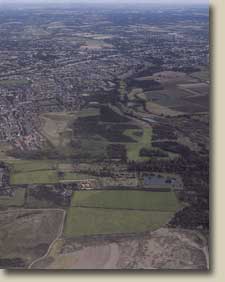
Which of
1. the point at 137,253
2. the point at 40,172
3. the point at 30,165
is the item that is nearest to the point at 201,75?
the point at 30,165

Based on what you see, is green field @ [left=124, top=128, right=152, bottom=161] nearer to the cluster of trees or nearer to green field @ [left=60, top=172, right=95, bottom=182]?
the cluster of trees

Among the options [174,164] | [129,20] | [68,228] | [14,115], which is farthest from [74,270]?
[129,20]

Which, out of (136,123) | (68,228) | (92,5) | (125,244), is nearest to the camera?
(125,244)

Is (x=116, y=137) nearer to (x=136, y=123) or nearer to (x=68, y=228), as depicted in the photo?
(x=136, y=123)

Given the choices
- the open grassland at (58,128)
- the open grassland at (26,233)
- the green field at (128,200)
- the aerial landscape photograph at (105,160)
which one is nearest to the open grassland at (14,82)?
the aerial landscape photograph at (105,160)

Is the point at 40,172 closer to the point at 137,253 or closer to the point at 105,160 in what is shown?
the point at 105,160

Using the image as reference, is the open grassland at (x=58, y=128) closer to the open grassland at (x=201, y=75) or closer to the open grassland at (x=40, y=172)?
the open grassland at (x=40, y=172)
